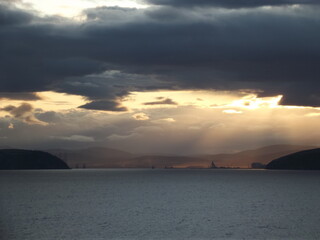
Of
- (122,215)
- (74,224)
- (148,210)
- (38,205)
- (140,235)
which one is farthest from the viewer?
(38,205)

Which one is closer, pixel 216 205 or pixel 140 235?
pixel 140 235

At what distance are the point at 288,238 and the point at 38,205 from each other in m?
74.7

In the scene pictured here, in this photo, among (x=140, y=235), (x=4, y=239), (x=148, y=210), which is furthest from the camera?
(x=148, y=210)

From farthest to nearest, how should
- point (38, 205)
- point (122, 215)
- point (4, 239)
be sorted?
1. point (38, 205)
2. point (122, 215)
3. point (4, 239)

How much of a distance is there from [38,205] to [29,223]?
3867 cm

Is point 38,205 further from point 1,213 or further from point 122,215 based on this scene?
point 122,215

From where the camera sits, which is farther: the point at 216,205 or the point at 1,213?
the point at 216,205

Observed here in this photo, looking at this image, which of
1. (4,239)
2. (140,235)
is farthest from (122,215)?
(4,239)

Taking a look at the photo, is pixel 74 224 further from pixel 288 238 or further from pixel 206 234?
pixel 288 238

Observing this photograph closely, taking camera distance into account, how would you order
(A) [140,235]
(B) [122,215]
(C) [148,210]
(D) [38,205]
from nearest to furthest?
(A) [140,235] → (B) [122,215] → (C) [148,210] → (D) [38,205]

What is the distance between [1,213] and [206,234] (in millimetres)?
51023

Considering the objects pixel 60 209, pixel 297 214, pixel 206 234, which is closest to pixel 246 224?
pixel 206 234

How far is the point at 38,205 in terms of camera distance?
423 ft

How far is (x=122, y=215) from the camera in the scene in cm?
10525
